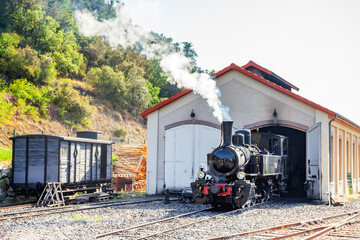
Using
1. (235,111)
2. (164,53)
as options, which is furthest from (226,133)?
(235,111)

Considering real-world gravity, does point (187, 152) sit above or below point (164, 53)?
below

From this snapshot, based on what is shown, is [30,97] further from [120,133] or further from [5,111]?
[120,133]

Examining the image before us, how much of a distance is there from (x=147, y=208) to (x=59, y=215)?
3.22 metres

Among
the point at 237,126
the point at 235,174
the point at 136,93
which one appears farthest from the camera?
the point at 136,93

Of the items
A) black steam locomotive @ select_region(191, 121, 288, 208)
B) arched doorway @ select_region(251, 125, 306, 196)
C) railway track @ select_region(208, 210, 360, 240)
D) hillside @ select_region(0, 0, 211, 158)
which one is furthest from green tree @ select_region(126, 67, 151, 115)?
railway track @ select_region(208, 210, 360, 240)

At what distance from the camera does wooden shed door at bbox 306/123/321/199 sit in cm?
1670

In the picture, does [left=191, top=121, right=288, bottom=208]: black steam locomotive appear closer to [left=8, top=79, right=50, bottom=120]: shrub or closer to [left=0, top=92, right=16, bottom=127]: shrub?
[left=0, top=92, right=16, bottom=127]: shrub

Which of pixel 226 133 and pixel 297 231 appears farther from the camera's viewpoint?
pixel 226 133

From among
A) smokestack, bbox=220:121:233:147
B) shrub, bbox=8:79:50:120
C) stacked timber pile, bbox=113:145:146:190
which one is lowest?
stacked timber pile, bbox=113:145:146:190

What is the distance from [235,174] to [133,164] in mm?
12404

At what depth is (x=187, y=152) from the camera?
762 inches

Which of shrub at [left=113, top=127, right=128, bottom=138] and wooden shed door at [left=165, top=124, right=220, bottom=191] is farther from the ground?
shrub at [left=113, top=127, right=128, bottom=138]

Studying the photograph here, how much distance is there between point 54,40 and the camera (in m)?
43.7

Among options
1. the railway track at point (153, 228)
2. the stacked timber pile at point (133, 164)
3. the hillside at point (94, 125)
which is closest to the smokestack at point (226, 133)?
the railway track at point (153, 228)
